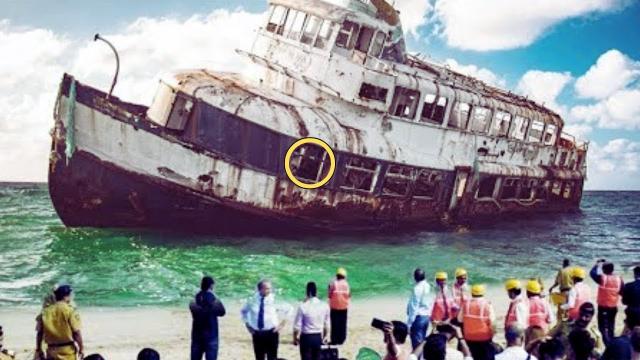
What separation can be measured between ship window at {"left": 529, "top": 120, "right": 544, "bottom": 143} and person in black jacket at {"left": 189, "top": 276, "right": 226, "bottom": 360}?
81.5 ft

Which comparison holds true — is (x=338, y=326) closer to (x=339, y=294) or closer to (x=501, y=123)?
Answer: (x=339, y=294)

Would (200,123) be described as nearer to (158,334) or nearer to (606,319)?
(158,334)

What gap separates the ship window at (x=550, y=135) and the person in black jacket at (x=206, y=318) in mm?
27022

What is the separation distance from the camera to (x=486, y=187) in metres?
25.1

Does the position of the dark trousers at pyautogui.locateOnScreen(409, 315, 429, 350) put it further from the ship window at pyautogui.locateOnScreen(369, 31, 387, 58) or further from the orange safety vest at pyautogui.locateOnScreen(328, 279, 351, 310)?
the ship window at pyautogui.locateOnScreen(369, 31, 387, 58)

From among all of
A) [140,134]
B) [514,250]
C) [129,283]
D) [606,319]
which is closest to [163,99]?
[140,134]

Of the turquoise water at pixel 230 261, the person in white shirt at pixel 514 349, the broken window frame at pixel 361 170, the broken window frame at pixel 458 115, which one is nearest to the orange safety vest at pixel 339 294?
the person in white shirt at pixel 514 349

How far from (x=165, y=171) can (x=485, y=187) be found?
48.9 feet

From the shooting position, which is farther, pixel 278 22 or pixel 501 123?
pixel 501 123

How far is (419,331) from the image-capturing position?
7.91 metres

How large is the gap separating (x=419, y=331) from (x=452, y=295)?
0.71 metres

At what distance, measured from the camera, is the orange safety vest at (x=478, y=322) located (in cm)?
666

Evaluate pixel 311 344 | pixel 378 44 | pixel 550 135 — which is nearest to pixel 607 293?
pixel 311 344

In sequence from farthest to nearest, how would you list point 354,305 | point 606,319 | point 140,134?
point 140,134
point 354,305
point 606,319
